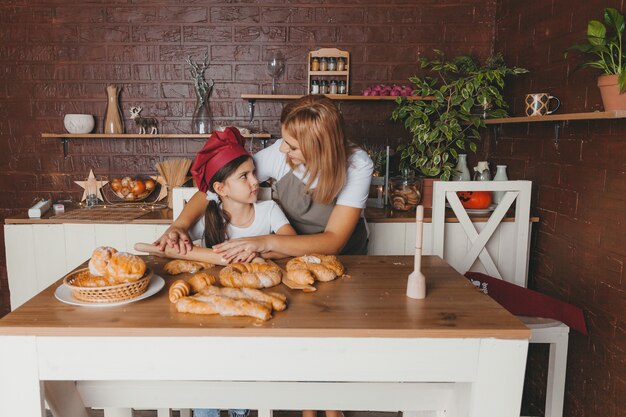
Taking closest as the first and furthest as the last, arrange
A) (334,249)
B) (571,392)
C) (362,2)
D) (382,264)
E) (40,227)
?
(382,264) < (334,249) < (571,392) < (40,227) < (362,2)

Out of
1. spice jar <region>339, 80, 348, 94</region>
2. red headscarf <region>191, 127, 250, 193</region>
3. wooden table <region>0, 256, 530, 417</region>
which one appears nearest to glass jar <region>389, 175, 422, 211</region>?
spice jar <region>339, 80, 348, 94</region>

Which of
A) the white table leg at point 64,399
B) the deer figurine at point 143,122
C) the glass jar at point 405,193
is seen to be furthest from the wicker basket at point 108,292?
the deer figurine at point 143,122

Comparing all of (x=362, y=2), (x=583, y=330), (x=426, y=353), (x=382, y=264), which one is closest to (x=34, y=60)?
(x=362, y=2)

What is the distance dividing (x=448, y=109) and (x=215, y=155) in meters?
1.78

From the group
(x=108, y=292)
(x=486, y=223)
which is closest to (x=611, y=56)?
(x=486, y=223)

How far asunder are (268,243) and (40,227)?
1.80 meters

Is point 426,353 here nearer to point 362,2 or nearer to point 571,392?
point 571,392

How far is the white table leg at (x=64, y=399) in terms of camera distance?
1.26 m

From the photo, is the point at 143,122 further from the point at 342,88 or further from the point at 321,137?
the point at 321,137

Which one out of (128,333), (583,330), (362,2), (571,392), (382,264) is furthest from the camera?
(362,2)

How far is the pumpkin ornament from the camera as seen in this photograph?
112 inches

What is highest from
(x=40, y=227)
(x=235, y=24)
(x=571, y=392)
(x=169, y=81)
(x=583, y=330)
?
(x=235, y=24)

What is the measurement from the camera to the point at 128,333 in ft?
3.56

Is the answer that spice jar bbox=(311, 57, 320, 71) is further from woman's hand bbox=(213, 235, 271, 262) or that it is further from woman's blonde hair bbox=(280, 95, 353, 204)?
woman's hand bbox=(213, 235, 271, 262)
